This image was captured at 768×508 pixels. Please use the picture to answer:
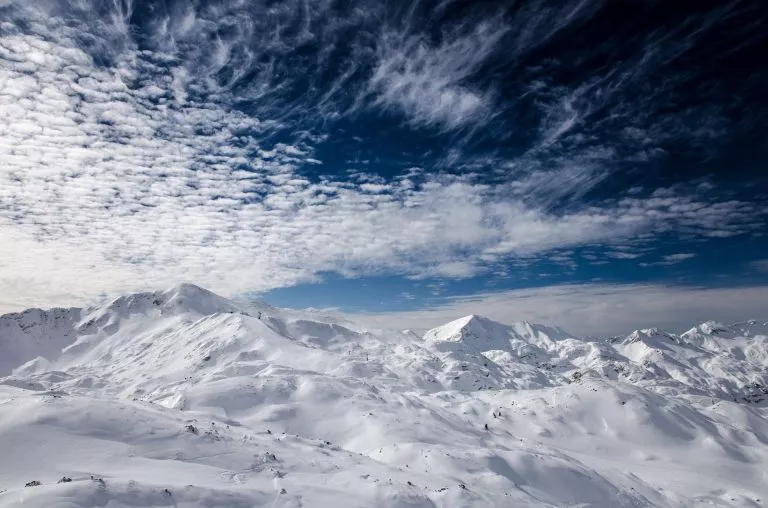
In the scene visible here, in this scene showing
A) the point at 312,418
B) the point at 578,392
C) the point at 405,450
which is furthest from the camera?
the point at 578,392

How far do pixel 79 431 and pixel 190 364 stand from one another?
17084 cm

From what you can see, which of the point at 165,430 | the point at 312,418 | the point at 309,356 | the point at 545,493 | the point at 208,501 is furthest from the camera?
the point at 309,356

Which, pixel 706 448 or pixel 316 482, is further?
pixel 706 448

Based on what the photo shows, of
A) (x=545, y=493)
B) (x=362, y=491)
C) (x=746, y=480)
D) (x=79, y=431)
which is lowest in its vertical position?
(x=746, y=480)

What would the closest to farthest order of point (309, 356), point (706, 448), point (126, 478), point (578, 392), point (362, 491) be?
point (126, 478) < point (362, 491) < point (706, 448) < point (578, 392) < point (309, 356)

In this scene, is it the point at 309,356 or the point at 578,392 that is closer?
the point at 578,392

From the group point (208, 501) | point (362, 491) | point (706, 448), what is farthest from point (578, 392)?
point (208, 501)

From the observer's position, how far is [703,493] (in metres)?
102

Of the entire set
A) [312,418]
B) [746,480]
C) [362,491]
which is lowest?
[746,480]

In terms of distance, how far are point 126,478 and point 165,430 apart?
9.63m

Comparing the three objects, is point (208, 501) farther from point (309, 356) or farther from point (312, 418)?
point (309, 356)

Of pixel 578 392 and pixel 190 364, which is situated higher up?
pixel 190 364

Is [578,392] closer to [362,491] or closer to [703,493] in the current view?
[703,493]

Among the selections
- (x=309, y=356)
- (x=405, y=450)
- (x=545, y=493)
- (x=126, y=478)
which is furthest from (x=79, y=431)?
(x=309, y=356)
